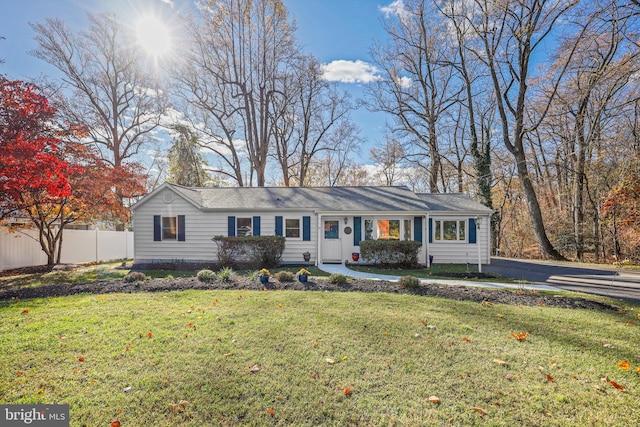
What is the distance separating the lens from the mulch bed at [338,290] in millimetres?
6555

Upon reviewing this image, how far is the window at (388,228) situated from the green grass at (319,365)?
7686 mm

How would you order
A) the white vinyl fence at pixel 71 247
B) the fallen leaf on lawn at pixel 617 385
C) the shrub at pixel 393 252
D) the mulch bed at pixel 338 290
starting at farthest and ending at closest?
the shrub at pixel 393 252 → the white vinyl fence at pixel 71 247 → the mulch bed at pixel 338 290 → the fallen leaf on lawn at pixel 617 385

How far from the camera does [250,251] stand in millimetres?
12734

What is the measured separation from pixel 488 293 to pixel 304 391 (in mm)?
6180

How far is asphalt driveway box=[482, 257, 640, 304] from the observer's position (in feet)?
26.0

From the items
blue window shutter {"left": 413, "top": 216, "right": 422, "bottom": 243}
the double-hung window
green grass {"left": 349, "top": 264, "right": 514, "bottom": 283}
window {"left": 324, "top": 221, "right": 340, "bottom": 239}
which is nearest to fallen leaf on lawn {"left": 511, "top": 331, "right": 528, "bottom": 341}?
green grass {"left": 349, "top": 264, "right": 514, "bottom": 283}

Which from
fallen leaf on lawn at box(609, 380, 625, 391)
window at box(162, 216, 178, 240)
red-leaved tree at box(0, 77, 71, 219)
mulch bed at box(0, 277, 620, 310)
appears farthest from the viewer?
window at box(162, 216, 178, 240)

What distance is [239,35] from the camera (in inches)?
816

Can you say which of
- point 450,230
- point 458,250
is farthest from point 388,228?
point 458,250

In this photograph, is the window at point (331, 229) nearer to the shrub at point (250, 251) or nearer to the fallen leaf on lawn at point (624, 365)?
the shrub at point (250, 251)

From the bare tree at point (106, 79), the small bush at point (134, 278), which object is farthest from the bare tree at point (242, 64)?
the small bush at point (134, 278)

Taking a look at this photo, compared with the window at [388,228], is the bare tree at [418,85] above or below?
above

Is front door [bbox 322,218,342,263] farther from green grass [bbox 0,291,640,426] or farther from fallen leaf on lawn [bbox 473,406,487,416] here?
fallen leaf on lawn [bbox 473,406,487,416]

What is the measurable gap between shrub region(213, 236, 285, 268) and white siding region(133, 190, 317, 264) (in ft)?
2.64
